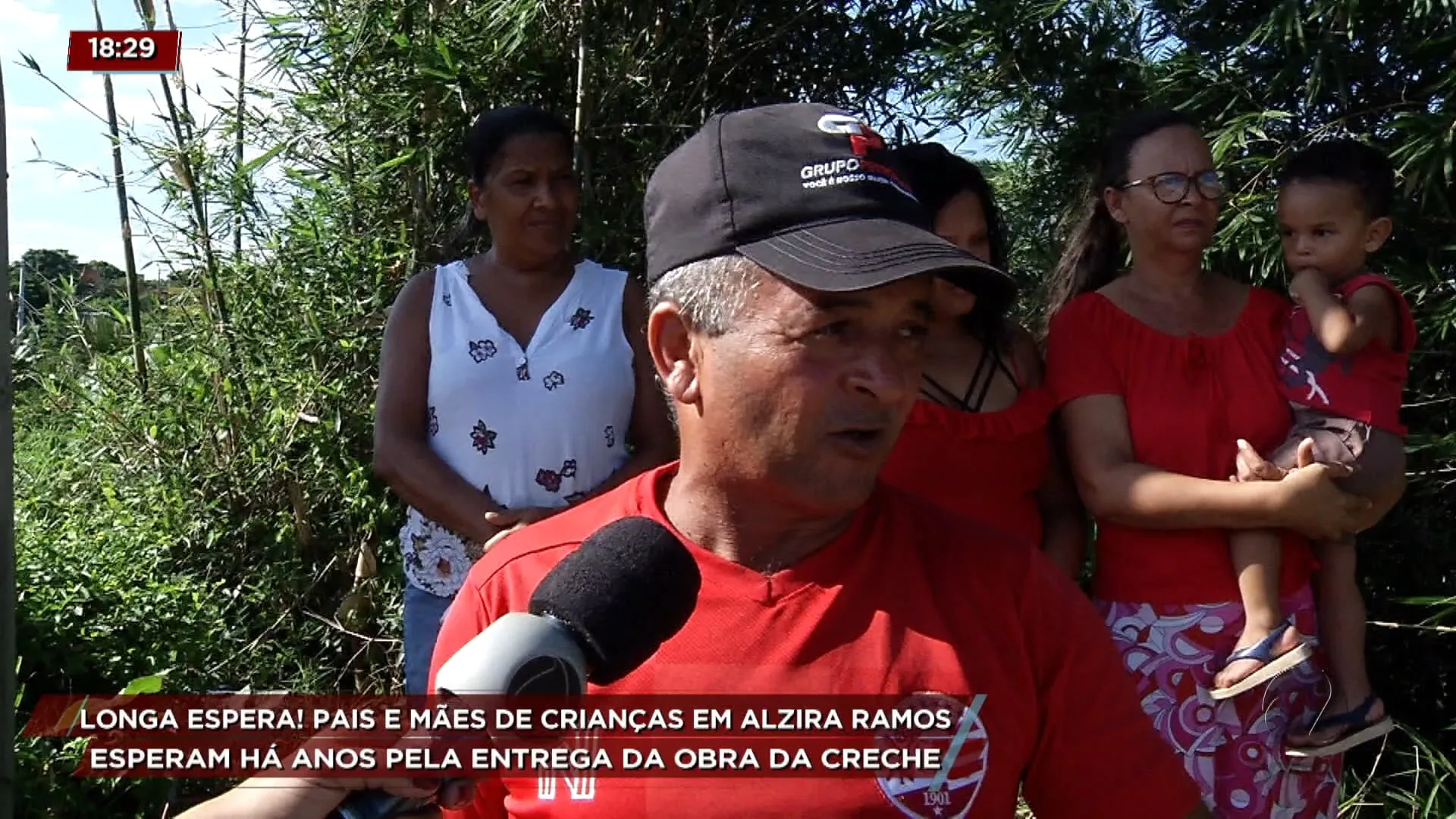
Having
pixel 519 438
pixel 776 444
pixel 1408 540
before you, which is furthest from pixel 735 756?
pixel 1408 540

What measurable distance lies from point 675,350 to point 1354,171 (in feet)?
5.93

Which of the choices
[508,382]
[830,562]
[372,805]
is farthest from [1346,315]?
[372,805]

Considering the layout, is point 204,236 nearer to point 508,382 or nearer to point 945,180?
point 508,382

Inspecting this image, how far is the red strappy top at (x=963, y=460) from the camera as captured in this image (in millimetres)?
2500

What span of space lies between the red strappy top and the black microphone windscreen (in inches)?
44.0

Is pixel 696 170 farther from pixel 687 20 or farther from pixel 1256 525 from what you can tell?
pixel 687 20

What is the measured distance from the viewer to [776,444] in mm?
1562

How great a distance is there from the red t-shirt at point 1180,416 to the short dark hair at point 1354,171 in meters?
0.40

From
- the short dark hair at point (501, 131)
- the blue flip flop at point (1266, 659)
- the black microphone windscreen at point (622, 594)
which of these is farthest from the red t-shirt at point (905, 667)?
the short dark hair at point (501, 131)

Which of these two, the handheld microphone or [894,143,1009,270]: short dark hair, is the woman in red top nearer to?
[894,143,1009,270]: short dark hair

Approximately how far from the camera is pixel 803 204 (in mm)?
1544

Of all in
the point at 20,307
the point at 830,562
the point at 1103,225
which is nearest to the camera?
the point at 830,562
